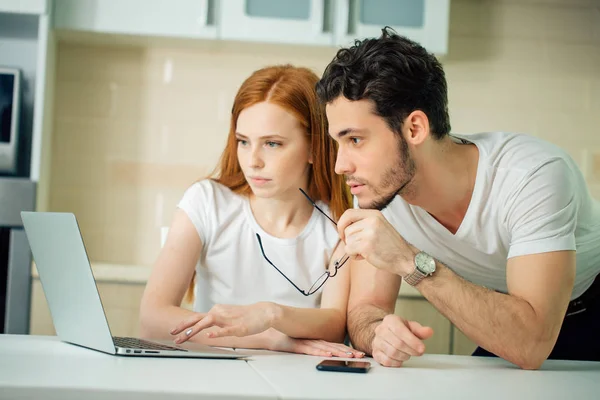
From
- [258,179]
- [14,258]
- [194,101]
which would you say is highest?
[194,101]

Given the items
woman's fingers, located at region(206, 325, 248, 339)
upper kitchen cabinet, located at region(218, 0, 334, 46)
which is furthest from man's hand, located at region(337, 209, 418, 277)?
upper kitchen cabinet, located at region(218, 0, 334, 46)

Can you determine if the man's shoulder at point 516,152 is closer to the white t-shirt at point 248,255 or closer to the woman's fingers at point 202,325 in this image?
the white t-shirt at point 248,255

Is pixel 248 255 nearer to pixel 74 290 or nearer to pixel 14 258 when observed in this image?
pixel 74 290

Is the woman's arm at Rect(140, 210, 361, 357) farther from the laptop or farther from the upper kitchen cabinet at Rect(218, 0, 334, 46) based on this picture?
the upper kitchen cabinet at Rect(218, 0, 334, 46)

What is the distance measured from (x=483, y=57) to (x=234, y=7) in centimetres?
112

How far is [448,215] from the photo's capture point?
1.62m

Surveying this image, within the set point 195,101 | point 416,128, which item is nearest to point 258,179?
point 416,128

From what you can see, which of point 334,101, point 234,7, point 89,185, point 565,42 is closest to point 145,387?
point 334,101

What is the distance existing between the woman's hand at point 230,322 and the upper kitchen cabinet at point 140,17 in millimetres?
1536

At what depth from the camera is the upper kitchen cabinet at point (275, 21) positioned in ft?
8.59

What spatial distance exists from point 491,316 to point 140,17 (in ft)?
5.96

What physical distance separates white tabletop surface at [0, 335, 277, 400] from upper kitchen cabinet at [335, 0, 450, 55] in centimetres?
184

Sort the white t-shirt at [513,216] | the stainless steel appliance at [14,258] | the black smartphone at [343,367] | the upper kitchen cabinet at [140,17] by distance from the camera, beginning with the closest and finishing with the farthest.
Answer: the black smartphone at [343,367], the white t-shirt at [513,216], the stainless steel appliance at [14,258], the upper kitchen cabinet at [140,17]

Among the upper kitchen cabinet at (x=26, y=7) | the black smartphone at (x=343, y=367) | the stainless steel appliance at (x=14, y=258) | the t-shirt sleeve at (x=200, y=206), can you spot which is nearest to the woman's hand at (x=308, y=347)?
the black smartphone at (x=343, y=367)
